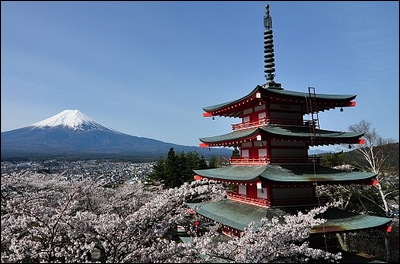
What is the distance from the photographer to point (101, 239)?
875 cm

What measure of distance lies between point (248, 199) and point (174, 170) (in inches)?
880

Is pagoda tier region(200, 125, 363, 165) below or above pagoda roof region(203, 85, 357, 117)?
below

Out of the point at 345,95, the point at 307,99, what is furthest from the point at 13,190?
the point at 345,95

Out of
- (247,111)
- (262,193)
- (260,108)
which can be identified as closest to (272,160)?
(262,193)

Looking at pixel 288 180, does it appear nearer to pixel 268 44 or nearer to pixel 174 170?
pixel 268 44

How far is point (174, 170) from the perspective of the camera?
35.0 meters

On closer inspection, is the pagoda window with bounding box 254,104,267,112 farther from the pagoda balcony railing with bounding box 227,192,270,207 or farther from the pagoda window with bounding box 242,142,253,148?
the pagoda balcony railing with bounding box 227,192,270,207

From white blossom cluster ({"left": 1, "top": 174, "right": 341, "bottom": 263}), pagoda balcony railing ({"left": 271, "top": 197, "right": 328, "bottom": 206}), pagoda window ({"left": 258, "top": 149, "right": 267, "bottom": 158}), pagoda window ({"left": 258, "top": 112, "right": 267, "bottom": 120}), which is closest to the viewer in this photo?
white blossom cluster ({"left": 1, "top": 174, "right": 341, "bottom": 263})

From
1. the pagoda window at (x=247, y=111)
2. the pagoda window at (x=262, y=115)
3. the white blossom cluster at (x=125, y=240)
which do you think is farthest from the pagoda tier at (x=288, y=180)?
the pagoda window at (x=247, y=111)

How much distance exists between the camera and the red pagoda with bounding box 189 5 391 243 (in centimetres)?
1154

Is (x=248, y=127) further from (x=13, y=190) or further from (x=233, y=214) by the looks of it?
(x=13, y=190)

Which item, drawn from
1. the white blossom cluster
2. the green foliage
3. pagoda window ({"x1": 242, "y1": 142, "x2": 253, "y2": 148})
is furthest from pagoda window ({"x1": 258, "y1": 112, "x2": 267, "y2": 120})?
the green foliage

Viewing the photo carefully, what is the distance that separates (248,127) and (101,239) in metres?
8.59

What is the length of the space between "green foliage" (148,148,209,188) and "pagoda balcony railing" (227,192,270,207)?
19.6 m
